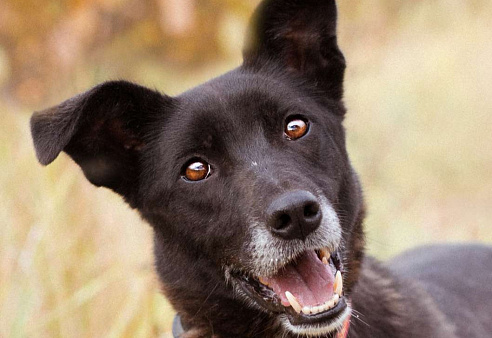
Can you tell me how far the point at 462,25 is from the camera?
998cm

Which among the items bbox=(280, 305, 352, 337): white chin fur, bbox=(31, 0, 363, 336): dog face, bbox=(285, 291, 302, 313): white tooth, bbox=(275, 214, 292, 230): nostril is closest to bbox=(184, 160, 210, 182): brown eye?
bbox=(31, 0, 363, 336): dog face

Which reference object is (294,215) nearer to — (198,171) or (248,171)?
(248,171)

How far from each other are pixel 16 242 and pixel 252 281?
7.17ft

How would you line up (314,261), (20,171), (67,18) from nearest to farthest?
1. (314,261)
2. (20,171)
3. (67,18)

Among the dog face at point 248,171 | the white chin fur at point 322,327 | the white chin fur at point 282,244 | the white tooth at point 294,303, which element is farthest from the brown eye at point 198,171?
the white chin fur at point 322,327

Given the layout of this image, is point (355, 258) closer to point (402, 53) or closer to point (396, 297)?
point (396, 297)

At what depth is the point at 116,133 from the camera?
332cm

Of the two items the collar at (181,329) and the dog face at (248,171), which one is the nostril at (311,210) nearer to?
the dog face at (248,171)

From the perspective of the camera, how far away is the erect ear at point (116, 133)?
10.2ft

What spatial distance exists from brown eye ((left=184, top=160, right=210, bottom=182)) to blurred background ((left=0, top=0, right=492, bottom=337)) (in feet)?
2.58

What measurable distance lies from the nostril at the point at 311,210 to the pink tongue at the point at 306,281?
31 centimetres

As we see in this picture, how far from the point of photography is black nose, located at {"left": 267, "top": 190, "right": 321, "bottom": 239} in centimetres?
263

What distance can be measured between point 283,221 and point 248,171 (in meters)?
0.31

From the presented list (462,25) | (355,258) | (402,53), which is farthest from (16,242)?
(462,25)
